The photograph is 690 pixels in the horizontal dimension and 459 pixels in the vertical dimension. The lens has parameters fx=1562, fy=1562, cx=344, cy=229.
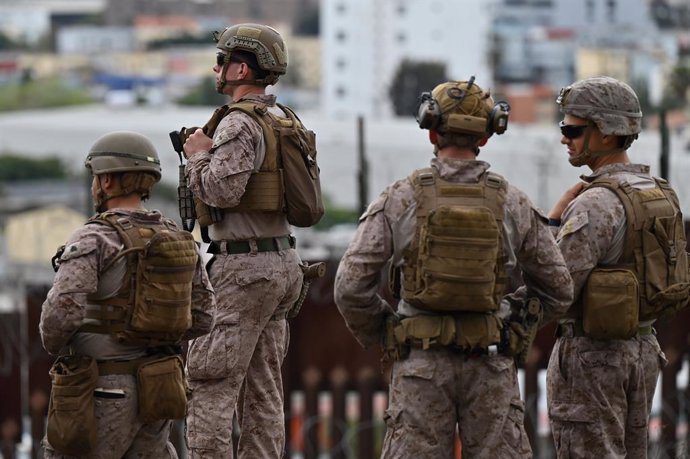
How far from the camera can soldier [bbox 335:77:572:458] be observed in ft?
15.7

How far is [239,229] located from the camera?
5.60 metres

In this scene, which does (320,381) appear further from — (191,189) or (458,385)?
(458,385)

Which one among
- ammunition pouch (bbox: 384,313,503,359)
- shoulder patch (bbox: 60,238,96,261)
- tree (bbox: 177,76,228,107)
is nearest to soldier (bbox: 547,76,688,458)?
ammunition pouch (bbox: 384,313,503,359)

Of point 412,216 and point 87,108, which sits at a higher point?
point 412,216

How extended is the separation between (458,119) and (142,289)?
1115mm

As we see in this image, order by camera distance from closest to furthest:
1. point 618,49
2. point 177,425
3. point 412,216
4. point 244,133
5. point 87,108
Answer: point 412,216
point 244,133
point 177,425
point 618,49
point 87,108

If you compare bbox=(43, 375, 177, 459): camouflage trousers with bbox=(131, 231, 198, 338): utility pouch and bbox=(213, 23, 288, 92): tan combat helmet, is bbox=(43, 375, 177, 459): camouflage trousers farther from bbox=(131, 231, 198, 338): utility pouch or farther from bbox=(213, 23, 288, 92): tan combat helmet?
bbox=(213, 23, 288, 92): tan combat helmet

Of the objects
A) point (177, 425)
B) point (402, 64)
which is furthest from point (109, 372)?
point (402, 64)

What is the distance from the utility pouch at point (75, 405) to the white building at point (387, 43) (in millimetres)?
137770

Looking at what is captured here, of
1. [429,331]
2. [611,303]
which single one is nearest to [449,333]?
[429,331]

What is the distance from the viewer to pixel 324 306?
804 cm

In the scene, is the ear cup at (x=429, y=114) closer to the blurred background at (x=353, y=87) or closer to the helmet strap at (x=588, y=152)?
the helmet strap at (x=588, y=152)

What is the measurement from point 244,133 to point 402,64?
449ft

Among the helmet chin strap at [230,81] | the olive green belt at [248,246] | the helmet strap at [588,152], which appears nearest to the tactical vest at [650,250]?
the helmet strap at [588,152]
